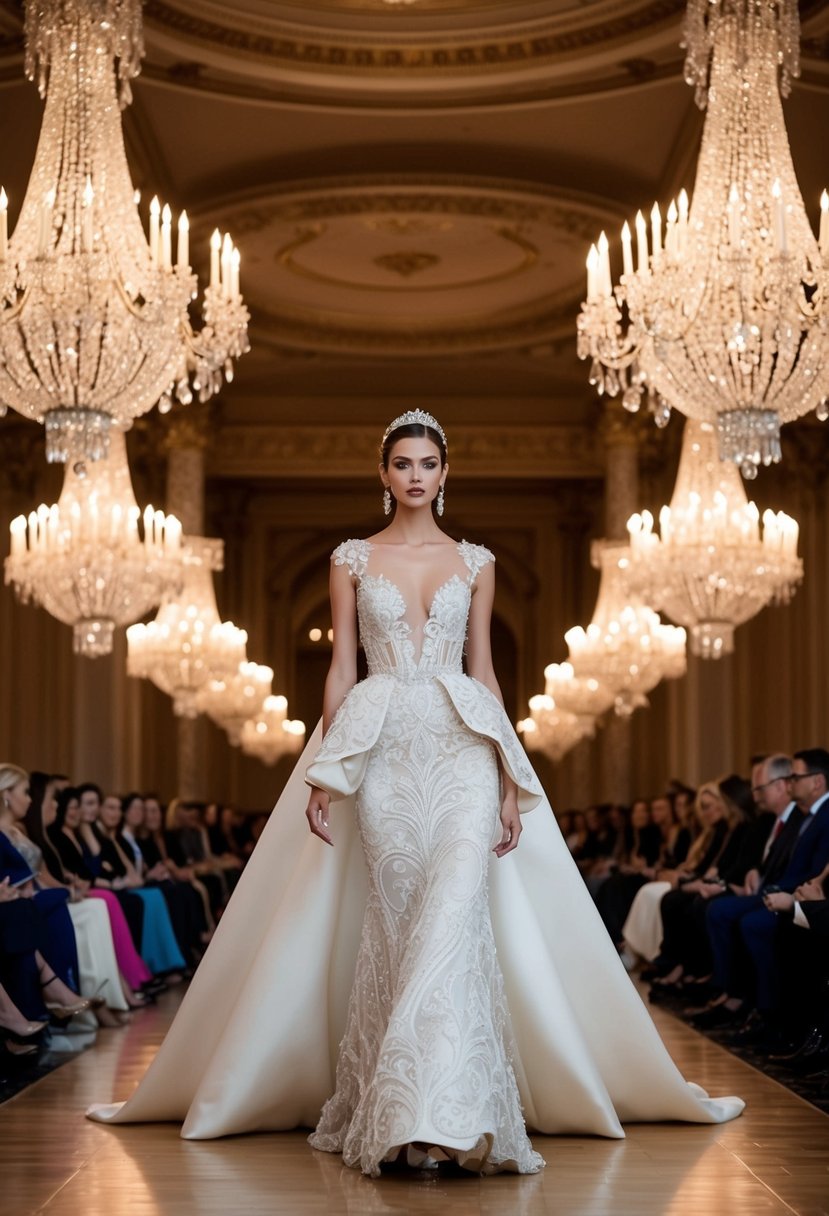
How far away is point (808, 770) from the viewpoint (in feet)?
27.0

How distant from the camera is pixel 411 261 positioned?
18906 mm

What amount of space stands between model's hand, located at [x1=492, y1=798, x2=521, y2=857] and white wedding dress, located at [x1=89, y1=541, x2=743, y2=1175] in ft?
0.13

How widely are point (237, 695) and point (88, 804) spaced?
8.55 m

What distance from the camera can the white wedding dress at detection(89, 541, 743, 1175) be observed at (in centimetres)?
481

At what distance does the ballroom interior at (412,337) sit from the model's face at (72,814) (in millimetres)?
5099

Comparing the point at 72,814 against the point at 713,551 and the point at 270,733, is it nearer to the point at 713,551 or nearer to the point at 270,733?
the point at 713,551

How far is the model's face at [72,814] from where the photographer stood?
1087cm

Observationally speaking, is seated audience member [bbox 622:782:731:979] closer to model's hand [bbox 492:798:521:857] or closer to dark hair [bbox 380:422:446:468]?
model's hand [bbox 492:798:521:857]

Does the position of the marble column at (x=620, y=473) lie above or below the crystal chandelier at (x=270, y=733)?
above

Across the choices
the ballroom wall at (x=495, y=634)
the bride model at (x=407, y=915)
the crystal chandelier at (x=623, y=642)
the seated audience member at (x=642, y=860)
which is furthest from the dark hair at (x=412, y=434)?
the ballroom wall at (x=495, y=634)

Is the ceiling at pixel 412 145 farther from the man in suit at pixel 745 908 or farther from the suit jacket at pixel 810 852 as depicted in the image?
the suit jacket at pixel 810 852

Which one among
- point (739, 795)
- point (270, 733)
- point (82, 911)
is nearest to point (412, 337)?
point (270, 733)

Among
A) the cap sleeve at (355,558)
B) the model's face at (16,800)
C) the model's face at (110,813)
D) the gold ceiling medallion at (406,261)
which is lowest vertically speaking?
the model's face at (110,813)

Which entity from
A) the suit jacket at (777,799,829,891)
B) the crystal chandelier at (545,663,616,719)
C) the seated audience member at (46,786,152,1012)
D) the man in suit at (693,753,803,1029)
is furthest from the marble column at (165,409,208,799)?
the suit jacket at (777,799,829,891)
